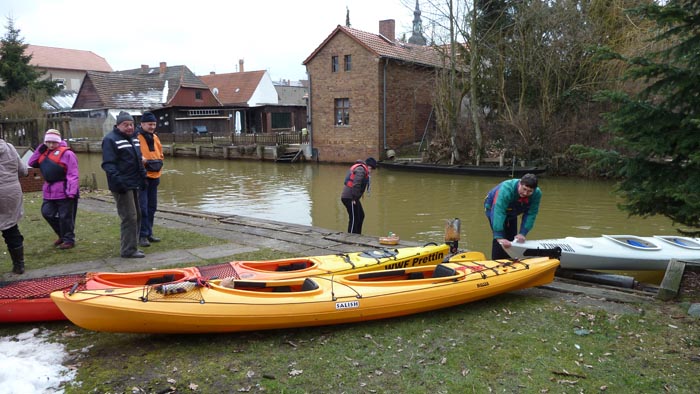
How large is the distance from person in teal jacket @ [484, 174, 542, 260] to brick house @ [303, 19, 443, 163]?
20.1m

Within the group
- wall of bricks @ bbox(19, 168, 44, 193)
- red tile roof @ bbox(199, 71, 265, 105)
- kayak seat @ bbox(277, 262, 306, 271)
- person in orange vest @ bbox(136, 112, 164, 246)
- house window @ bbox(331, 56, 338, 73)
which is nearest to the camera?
kayak seat @ bbox(277, 262, 306, 271)

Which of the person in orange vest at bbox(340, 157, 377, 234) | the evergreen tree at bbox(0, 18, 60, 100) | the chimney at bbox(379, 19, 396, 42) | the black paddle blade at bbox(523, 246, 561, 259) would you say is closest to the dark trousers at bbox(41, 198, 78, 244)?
the person in orange vest at bbox(340, 157, 377, 234)

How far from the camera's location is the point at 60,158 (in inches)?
262

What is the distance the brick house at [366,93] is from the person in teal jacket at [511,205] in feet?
66.0

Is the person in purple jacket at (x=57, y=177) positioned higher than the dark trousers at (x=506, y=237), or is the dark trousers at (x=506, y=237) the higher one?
the person in purple jacket at (x=57, y=177)

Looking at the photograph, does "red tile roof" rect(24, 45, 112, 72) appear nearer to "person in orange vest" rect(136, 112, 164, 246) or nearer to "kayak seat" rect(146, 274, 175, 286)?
"person in orange vest" rect(136, 112, 164, 246)

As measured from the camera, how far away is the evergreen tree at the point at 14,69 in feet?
113

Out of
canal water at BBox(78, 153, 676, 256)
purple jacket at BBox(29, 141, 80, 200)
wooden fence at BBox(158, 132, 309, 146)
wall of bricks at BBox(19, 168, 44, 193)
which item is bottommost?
canal water at BBox(78, 153, 676, 256)

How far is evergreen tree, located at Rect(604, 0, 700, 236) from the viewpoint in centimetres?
555

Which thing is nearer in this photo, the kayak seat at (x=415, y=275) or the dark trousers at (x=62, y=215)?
the kayak seat at (x=415, y=275)

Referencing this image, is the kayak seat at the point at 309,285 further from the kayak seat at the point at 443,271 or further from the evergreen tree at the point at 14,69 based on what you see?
the evergreen tree at the point at 14,69

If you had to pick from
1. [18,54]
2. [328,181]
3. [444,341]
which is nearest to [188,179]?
[328,181]

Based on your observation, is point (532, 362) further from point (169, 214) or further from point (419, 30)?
point (419, 30)

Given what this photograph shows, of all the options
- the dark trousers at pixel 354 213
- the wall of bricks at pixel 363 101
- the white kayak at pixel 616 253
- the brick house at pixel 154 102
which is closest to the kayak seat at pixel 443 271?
the white kayak at pixel 616 253
